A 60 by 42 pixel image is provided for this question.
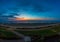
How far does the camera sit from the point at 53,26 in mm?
2297

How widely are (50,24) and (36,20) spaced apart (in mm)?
183

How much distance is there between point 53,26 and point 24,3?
1.52ft

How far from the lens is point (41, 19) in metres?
2.30

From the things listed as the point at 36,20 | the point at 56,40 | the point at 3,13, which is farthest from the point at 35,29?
the point at 3,13

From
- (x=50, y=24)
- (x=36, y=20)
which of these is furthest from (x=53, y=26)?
(x=36, y=20)

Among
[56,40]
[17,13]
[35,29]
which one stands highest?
[17,13]

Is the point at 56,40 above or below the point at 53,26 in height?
below

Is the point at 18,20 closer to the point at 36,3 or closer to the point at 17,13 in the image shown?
the point at 17,13

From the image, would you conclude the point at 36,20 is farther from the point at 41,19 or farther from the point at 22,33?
the point at 22,33

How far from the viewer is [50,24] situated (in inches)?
90.5

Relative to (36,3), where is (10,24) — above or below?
below

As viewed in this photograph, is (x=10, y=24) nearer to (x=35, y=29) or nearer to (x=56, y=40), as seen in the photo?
(x=35, y=29)

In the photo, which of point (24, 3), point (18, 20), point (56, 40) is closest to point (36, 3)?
point (24, 3)

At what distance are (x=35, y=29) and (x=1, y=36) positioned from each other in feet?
1.42
